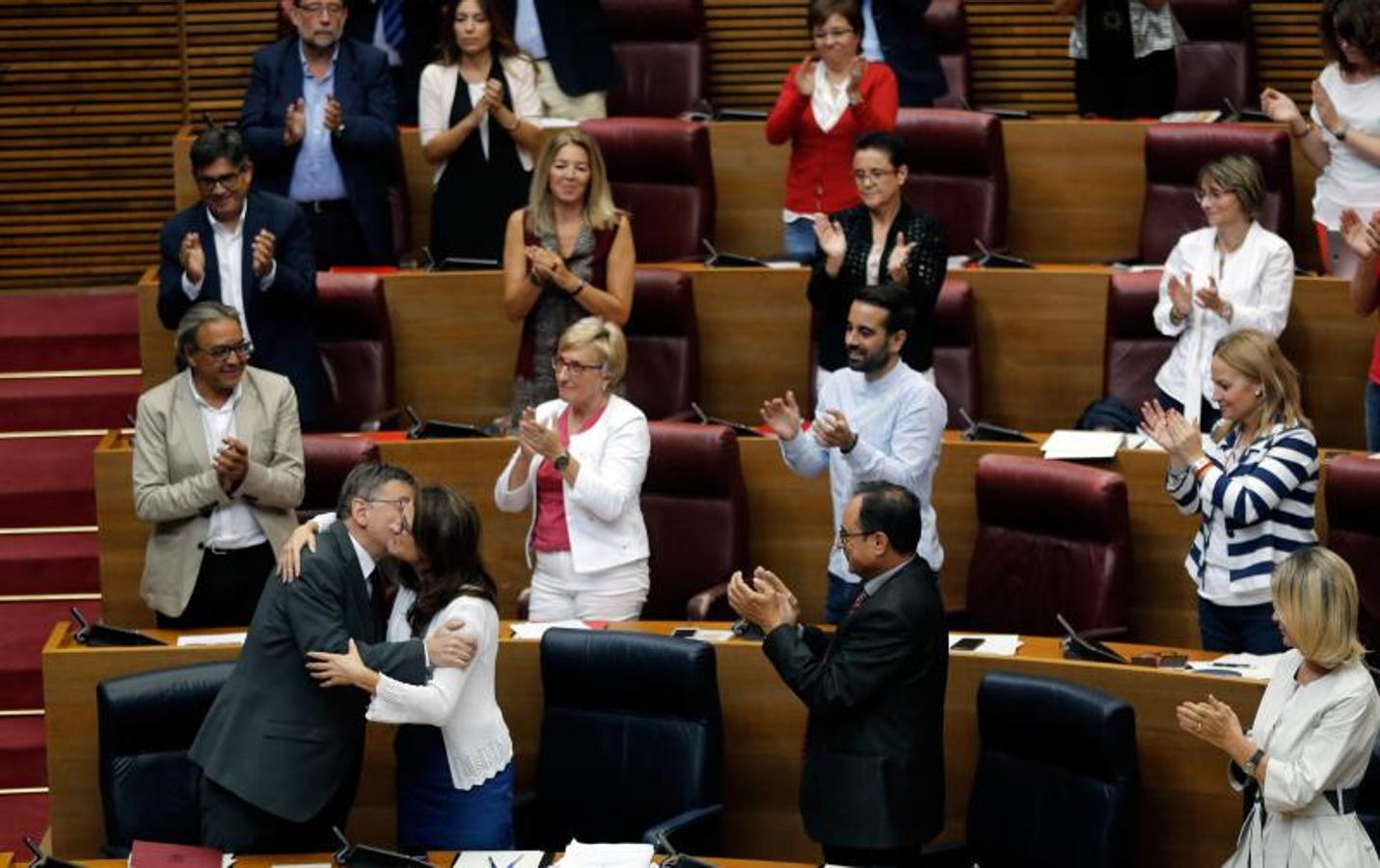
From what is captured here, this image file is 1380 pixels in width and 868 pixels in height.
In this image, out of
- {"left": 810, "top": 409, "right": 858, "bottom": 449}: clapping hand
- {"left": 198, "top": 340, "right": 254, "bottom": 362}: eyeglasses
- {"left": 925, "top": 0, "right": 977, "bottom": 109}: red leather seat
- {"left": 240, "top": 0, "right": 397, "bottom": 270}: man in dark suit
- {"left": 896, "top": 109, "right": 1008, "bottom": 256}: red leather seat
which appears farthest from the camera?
{"left": 925, "top": 0, "right": 977, "bottom": 109}: red leather seat

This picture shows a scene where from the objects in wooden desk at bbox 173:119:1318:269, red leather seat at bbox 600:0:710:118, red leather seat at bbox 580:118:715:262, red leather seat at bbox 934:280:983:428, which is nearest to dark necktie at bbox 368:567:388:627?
red leather seat at bbox 934:280:983:428

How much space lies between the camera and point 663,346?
5309mm

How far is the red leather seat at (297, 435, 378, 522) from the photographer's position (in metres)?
4.72

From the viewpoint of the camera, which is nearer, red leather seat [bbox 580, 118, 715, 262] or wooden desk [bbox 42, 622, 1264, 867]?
wooden desk [bbox 42, 622, 1264, 867]

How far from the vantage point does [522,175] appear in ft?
18.2

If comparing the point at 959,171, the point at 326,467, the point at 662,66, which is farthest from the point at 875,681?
the point at 662,66

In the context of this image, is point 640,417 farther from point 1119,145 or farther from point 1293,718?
point 1119,145

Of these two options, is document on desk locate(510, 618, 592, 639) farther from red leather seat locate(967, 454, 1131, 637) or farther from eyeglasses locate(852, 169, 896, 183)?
eyeglasses locate(852, 169, 896, 183)

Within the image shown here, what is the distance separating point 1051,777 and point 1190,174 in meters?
2.10

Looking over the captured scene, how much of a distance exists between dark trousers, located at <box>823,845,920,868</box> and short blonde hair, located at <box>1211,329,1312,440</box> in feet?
3.17

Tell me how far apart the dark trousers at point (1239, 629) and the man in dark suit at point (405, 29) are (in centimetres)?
253

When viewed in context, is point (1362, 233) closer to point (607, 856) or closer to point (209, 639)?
point (607, 856)

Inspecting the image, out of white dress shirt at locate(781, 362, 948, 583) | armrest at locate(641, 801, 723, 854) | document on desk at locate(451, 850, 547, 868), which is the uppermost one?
white dress shirt at locate(781, 362, 948, 583)

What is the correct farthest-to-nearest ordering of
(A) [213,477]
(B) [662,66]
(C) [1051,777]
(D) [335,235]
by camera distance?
(B) [662,66]
(D) [335,235]
(A) [213,477]
(C) [1051,777]
